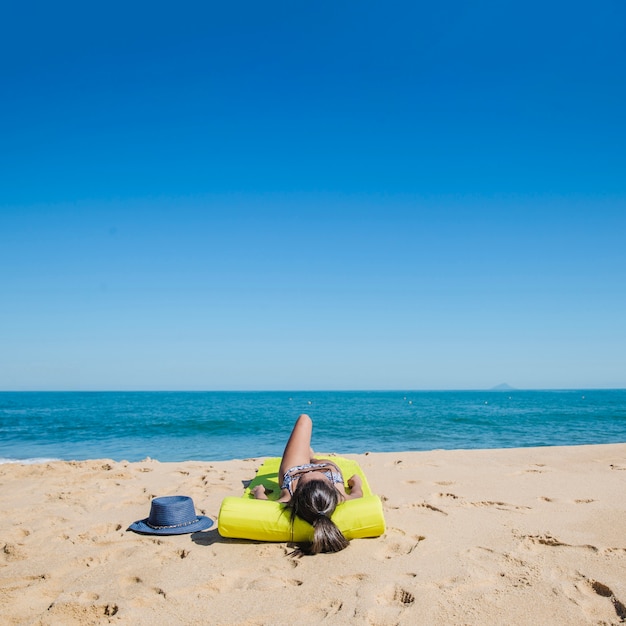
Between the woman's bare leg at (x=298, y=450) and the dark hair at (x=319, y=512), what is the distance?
1.14 meters

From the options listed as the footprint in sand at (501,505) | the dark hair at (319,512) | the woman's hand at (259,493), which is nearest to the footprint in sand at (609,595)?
the dark hair at (319,512)

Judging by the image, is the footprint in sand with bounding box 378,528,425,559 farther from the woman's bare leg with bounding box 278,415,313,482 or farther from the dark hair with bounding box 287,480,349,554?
the woman's bare leg with bounding box 278,415,313,482

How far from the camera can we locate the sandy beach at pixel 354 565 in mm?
3219

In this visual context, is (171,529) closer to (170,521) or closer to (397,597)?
(170,521)

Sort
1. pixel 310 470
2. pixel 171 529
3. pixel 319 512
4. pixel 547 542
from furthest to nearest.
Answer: pixel 310 470
pixel 171 529
pixel 319 512
pixel 547 542

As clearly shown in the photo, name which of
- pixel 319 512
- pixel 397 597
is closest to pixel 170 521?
pixel 319 512

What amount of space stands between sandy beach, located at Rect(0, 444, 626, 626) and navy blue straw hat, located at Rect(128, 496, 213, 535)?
87mm

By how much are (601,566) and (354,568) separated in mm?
1852

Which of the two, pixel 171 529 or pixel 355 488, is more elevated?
pixel 355 488

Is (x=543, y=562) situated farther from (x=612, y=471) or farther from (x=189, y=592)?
(x=612, y=471)

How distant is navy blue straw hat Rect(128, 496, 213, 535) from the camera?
4910 mm

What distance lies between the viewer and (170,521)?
4.99 metres

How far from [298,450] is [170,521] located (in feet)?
5.55

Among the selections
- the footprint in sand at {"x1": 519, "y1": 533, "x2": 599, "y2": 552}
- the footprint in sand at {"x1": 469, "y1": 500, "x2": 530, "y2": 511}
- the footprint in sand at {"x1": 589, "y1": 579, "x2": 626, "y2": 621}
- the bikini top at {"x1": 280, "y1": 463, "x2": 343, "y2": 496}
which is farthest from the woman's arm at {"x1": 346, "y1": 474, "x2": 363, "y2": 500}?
the footprint in sand at {"x1": 589, "y1": 579, "x2": 626, "y2": 621}
